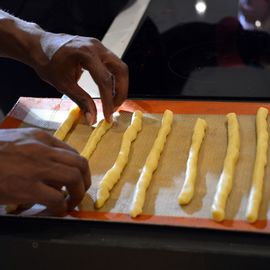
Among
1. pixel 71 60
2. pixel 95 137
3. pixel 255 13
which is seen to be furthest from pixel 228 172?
pixel 255 13

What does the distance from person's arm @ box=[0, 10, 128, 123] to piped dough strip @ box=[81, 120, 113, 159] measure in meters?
0.02

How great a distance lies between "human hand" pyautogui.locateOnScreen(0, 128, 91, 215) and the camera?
0.90m

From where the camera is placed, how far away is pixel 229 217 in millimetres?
935

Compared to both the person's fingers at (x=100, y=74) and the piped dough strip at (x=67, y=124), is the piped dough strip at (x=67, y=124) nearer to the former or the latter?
the piped dough strip at (x=67, y=124)

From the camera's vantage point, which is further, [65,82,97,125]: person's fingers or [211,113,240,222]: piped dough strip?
[65,82,97,125]: person's fingers

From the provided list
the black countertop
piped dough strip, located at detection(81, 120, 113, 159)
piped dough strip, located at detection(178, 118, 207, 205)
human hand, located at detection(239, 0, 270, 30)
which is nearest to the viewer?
the black countertop

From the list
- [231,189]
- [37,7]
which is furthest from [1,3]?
[231,189]

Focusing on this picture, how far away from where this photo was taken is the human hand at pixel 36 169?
35.4 inches

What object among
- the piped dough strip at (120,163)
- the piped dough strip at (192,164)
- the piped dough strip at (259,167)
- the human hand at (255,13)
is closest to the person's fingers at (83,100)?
the piped dough strip at (120,163)

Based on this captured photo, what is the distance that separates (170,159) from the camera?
112cm

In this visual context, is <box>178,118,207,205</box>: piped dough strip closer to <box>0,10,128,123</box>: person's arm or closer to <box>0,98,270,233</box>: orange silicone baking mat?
<box>0,98,270,233</box>: orange silicone baking mat

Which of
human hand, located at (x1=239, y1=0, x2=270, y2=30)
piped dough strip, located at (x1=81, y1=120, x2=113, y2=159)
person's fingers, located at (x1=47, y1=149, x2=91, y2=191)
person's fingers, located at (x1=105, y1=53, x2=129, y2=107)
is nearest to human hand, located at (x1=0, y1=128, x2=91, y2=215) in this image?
person's fingers, located at (x1=47, y1=149, x2=91, y2=191)

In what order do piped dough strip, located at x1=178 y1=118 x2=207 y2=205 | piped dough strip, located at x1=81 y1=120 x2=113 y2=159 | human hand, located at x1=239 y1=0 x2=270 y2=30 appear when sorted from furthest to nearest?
human hand, located at x1=239 y1=0 x2=270 y2=30 < piped dough strip, located at x1=81 y1=120 x2=113 y2=159 < piped dough strip, located at x1=178 y1=118 x2=207 y2=205

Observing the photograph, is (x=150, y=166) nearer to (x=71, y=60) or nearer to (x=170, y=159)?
(x=170, y=159)
